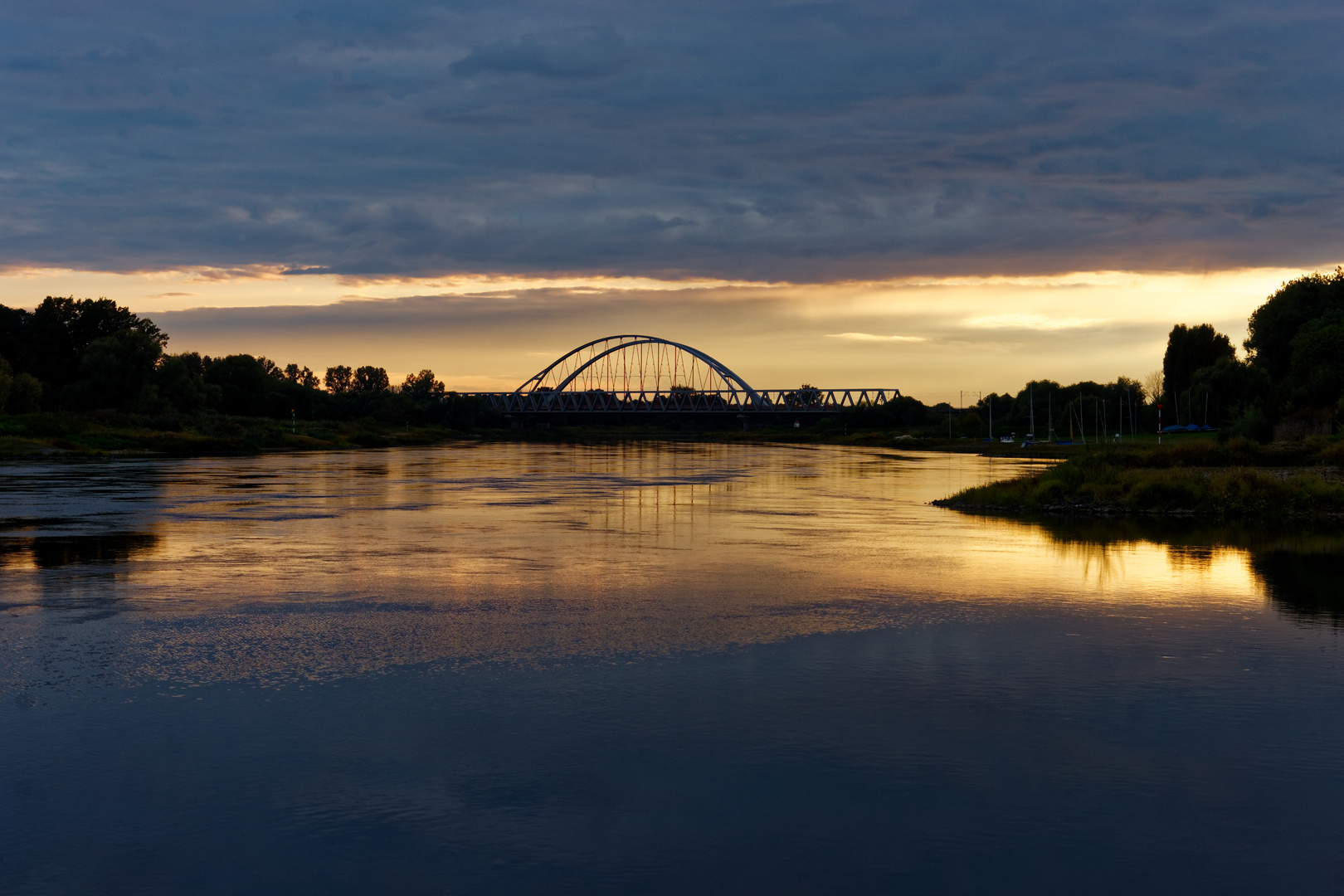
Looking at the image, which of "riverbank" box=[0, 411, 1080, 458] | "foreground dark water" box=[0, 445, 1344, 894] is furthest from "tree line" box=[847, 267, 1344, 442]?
"foreground dark water" box=[0, 445, 1344, 894]

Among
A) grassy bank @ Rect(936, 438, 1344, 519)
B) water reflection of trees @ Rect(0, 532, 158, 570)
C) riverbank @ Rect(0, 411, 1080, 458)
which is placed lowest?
water reflection of trees @ Rect(0, 532, 158, 570)

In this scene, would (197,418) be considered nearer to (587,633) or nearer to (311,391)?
(311,391)

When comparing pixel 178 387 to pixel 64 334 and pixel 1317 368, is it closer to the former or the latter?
Result: pixel 64 334

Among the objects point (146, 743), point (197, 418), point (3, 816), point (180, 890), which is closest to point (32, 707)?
point (146, 743)

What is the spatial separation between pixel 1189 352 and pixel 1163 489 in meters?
92.3

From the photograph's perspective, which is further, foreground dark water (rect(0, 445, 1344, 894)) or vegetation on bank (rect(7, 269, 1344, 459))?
vegetation on bank (rect(7, 269, 1344, 459))

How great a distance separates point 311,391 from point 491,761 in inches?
6045

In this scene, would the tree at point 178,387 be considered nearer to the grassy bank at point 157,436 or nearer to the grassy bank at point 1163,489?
the grassy bank at point 157,436

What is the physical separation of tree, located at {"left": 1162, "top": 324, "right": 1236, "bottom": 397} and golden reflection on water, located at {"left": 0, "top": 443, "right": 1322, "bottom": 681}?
284 feet

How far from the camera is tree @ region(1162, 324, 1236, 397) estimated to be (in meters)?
117

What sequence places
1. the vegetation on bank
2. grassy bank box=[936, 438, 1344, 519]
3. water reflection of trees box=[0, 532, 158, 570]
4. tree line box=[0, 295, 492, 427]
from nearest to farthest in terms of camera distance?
water reflection of trees box=[0, 532, 158, 570]
grassy bank box=[936, 438, 1344, 519]
the vegetation on bank
tree line box=[0, 295, 492, 427]

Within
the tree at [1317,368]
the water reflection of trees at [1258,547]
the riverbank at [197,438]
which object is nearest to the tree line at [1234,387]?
the tree at [1317,368]

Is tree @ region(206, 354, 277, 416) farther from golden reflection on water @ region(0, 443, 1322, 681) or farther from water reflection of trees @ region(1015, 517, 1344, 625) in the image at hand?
water reflection of trees @ region(1015, 517, 1344, 625)

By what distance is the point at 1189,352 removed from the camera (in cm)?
11731
